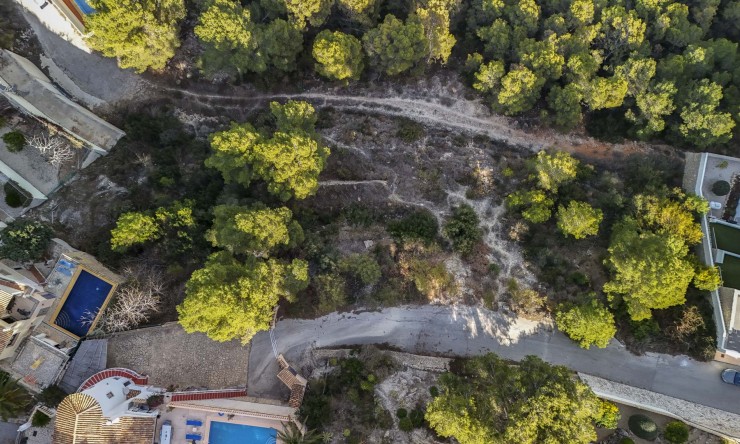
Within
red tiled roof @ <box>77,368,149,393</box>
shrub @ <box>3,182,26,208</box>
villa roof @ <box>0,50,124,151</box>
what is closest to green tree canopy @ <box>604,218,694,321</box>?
red tiled roof @ <box>77,368,149,393</box>

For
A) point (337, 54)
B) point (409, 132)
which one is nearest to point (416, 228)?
point (409, 132)

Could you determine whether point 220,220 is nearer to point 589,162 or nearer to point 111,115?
point 111,115

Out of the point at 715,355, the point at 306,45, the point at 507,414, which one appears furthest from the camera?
the point at 306,45

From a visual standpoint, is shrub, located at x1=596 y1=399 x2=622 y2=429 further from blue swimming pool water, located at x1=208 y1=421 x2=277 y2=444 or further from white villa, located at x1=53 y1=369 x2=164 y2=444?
white villa, located at x1=53 y1=369 x2=164 y2=444

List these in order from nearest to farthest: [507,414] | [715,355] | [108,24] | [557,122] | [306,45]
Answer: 1. [507,414]
2. [715,355]
3. [108,24]
4. [557,122]
5. [306,45]

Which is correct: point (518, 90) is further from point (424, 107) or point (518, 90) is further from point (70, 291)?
point (70, 291)

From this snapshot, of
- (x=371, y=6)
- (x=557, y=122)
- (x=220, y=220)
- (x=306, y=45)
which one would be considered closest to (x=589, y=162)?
(x=557, y=122)

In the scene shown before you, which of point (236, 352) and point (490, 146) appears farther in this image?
point (490, 146)
